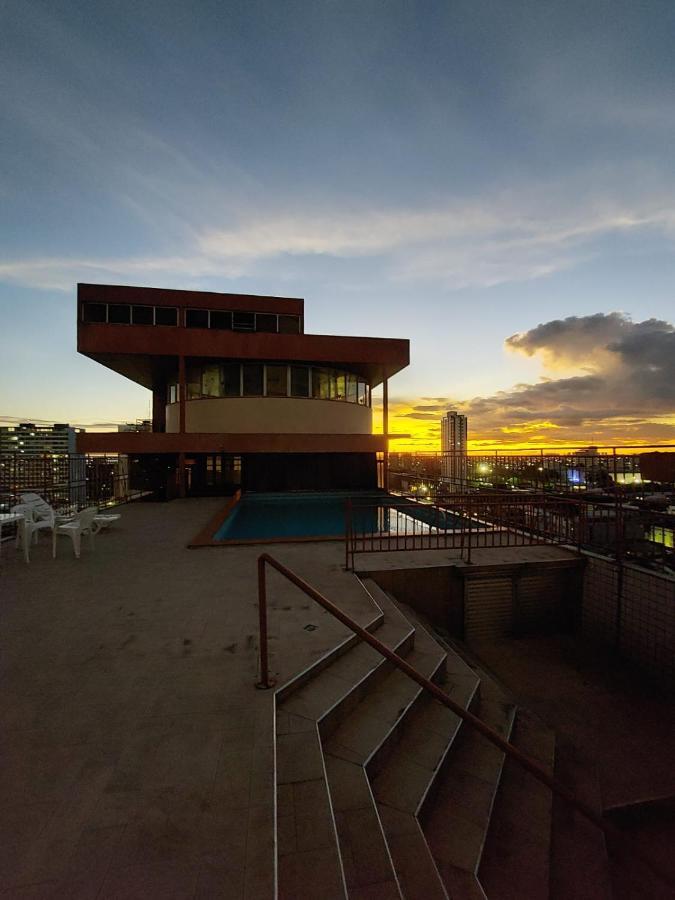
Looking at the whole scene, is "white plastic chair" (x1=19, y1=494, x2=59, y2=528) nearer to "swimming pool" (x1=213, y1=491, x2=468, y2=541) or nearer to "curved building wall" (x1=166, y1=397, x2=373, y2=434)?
"swimming pool" (x1=213, y1=491, x2=468, y2=541)

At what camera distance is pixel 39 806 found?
1954 mm

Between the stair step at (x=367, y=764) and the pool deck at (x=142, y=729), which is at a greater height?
the pool deck at (x=142, y=729)

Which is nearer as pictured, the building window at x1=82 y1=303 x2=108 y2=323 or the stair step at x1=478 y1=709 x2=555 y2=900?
the stair step at x1=478 y1=709 x2=555 y2=900

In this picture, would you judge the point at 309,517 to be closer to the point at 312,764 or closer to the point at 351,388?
the point at 351,388

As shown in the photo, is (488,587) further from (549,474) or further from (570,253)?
(570,253)

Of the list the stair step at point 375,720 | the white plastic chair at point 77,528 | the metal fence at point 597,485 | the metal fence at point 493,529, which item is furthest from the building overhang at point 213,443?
the stair step at point 375,720

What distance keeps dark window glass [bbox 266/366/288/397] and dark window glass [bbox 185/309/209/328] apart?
172 inches

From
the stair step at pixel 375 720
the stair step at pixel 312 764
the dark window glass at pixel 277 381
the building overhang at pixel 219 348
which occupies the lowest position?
the stair step at pixel 375 720

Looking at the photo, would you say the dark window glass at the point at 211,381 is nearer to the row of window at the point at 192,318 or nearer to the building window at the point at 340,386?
the row of window at the point at 192,318

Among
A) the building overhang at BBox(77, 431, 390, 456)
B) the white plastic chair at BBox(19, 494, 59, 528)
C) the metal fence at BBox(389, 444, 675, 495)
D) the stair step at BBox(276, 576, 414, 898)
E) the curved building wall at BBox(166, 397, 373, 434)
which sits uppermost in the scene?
the curved building wall at BBox(166, 397, 373, 434)

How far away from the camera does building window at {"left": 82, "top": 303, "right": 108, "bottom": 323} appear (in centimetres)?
1859

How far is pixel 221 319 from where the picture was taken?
19.3 meters

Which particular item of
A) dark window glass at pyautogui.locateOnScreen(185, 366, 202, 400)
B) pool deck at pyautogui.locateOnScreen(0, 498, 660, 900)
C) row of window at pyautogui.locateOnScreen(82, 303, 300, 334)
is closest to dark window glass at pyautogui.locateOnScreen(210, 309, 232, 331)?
row of window at pyautogui.locateOnScreen(82, 303, 300, 334)

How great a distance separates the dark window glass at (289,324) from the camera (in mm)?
20062
